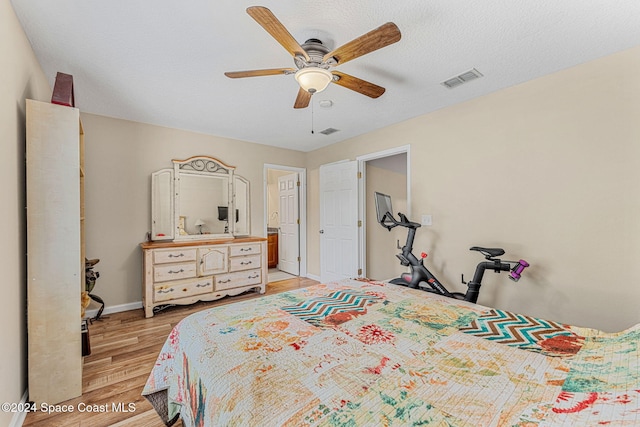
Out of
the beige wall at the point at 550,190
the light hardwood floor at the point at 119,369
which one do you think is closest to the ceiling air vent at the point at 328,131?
the beige wall at the point at 550,190

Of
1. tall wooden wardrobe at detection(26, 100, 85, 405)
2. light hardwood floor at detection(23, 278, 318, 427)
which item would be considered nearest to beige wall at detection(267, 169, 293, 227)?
light hardwood floor at detection(23, 278, 318, 427)

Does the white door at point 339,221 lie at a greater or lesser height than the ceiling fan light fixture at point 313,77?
lesser

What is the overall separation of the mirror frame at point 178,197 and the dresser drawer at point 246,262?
0.45m

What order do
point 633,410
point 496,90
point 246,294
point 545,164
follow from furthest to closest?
point 246,294 < point 496,90 < point 545,164 < point 633,410

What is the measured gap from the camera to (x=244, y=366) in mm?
1010

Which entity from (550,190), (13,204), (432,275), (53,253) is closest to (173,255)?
(53,253)

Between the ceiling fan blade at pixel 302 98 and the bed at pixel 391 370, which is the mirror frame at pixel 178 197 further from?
the bed at pixel 391 370

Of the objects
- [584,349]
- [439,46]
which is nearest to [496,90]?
[439,46]

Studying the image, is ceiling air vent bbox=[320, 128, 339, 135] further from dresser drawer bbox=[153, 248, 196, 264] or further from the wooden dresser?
dresser drawer bbox=[153, 248, 196, 264]

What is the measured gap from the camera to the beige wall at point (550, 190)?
2068 mm

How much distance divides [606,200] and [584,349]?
166 centimetres

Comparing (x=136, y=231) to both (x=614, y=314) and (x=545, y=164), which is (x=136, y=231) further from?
(x=614, y=314)

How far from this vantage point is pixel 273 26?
1.44 metres

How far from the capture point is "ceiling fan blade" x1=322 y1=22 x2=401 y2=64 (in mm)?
1432
